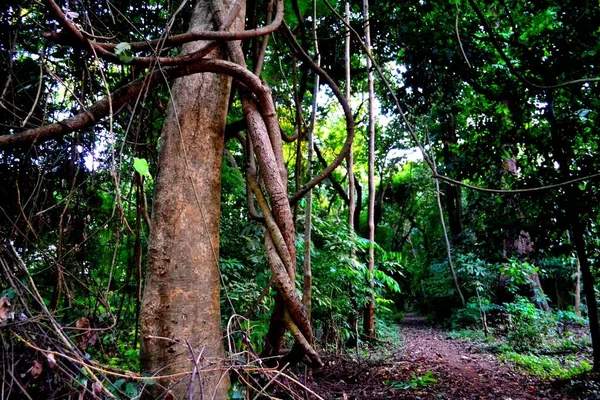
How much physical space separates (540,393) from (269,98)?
4.69 meters

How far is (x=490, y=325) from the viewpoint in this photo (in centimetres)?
1115

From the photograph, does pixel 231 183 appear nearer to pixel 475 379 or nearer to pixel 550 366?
pixel 475 379

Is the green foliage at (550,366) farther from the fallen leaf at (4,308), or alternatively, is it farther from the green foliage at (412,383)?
the fallen leaf at (4,308)

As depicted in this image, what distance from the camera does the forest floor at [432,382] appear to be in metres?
3.66

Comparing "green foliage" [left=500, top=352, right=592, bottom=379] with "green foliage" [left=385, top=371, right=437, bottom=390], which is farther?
"green foliage" [left=500, top=352, right=592, bottom=379]

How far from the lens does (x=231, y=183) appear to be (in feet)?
15.8

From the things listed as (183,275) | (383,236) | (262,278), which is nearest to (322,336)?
(262,278)

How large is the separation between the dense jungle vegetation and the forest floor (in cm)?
7

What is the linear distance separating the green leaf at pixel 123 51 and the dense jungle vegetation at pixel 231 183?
0.05ft

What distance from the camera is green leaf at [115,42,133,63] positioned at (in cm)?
164

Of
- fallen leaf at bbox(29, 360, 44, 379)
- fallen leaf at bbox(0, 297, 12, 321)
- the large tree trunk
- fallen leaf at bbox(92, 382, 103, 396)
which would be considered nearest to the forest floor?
the large tree trunk

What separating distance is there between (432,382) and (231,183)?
3.17 m

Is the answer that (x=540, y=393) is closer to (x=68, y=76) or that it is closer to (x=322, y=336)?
(x=322, y=336)

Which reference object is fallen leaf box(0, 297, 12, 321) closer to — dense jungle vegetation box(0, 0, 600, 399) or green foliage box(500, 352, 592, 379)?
dense jungle vegetation box(0, 0, 600, 399)
